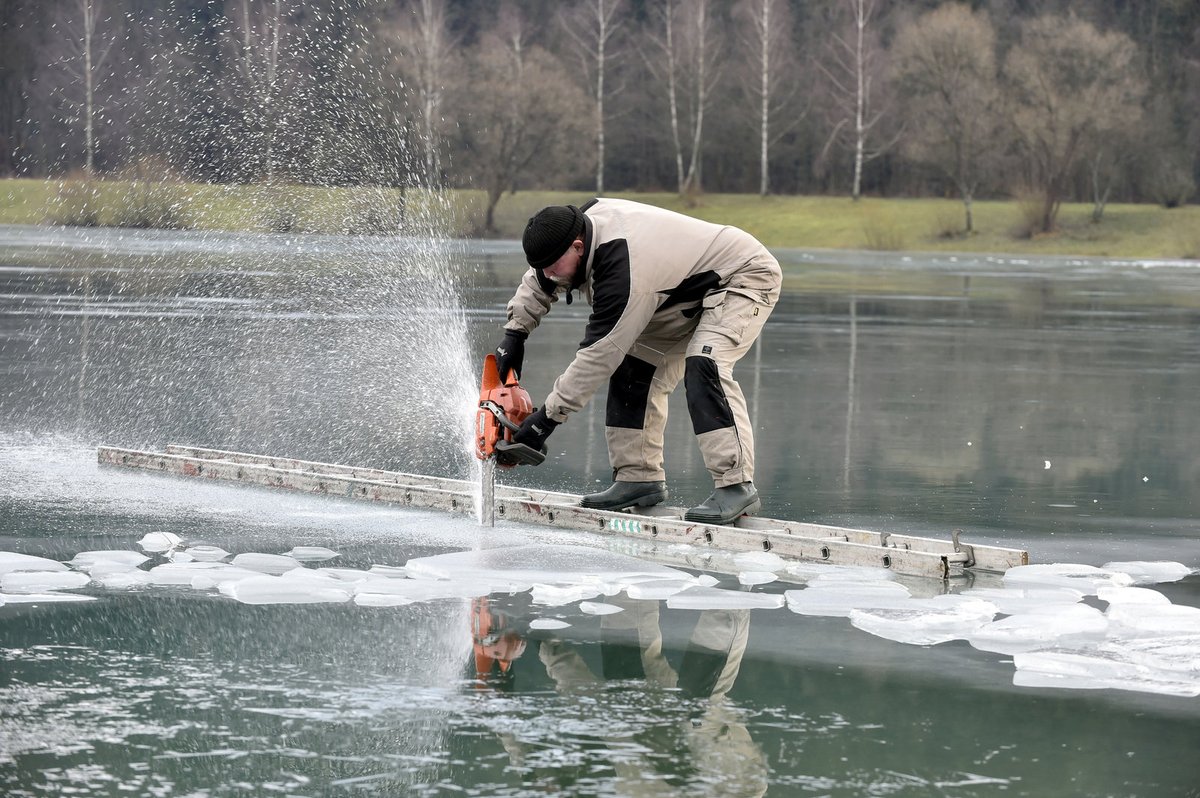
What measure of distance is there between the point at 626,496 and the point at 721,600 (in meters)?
1.66

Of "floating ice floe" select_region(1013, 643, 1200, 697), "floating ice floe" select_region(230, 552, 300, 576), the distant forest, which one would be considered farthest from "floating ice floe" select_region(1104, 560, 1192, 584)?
the distant forest

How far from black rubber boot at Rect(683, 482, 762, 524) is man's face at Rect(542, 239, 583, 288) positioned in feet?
3.90

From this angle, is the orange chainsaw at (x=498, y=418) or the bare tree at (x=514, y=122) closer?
the orange chainsaw at (x=498, y=418)

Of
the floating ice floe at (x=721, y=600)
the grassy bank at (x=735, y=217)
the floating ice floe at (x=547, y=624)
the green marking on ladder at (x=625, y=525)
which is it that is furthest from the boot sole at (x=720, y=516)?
the grassy bank at (x=735, y=217)

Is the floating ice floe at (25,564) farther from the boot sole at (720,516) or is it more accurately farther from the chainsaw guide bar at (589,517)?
the boot sole at (720,516)

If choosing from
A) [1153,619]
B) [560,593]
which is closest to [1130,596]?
[1153,619]

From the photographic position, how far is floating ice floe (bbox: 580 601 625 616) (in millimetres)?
5832

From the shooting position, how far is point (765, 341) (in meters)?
17.8

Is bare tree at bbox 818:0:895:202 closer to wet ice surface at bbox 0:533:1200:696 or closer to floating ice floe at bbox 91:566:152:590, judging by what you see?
wet ice surface at bbox 0:533:1200:696

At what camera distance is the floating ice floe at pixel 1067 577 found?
20.9ft

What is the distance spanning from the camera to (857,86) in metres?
59.0

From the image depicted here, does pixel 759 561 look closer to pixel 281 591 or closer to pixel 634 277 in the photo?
pixel 634 277

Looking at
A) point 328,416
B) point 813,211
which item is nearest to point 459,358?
point 328,416

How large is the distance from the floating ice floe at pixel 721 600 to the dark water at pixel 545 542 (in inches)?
5.3
